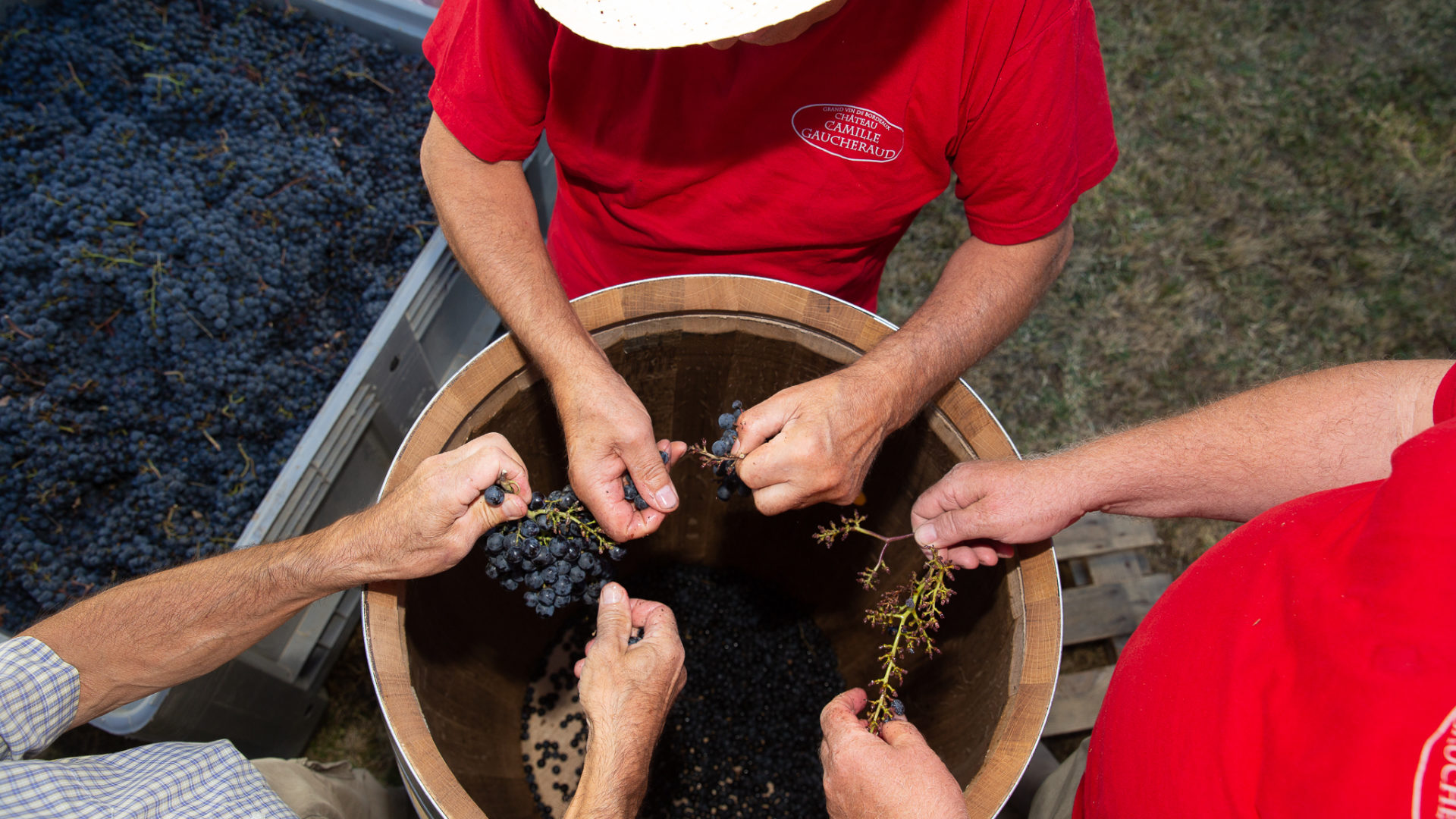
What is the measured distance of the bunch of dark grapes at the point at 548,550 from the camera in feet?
4.70

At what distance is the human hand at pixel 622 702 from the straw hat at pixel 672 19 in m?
0.97

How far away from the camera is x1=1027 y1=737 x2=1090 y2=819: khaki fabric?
179 centimetres

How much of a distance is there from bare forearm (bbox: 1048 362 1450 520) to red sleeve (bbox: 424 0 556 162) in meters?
1.35

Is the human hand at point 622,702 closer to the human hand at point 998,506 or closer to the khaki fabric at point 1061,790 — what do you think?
the human hand at point 998,506

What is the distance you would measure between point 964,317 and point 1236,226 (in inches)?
108

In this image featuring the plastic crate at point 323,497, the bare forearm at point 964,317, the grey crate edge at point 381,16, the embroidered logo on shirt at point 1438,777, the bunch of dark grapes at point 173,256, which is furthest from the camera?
the grey crate edge at point 381,16

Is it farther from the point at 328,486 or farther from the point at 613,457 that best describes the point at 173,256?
the point at 613,457

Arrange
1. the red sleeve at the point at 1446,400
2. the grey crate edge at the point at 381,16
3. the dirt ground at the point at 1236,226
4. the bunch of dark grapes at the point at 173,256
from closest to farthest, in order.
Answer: the red sleeve at the point at 1446,400 < the bunch of dark grapes at the point at 173,256 < the grey crate edge at the point at 381,16 < the dirt ground at the point at 1236,226

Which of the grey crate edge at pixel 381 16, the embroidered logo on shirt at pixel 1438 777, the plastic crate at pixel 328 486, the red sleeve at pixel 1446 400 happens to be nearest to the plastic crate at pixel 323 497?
the plastic crate at pixel 328 486

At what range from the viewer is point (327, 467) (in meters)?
2.32

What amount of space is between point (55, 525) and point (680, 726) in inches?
76.7

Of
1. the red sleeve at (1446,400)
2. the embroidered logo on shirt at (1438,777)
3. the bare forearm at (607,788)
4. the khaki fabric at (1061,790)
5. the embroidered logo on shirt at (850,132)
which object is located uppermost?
the embroidered logo on shirt at (850,132)

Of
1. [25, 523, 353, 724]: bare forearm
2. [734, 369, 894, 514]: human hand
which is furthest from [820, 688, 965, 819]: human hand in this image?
[25, 523, 353, 724]: bare forearm

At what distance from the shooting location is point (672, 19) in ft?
3.46
